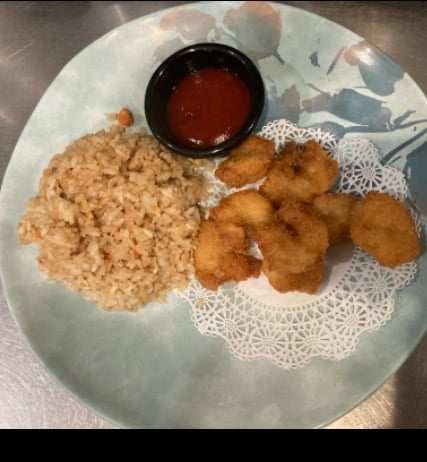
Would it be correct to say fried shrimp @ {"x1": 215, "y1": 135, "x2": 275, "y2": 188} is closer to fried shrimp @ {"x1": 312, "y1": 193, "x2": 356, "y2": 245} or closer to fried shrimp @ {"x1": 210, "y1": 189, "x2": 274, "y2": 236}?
fried shrimp @ {"x1": 210, "y1": 189, "x2": 274, "y2": 236}

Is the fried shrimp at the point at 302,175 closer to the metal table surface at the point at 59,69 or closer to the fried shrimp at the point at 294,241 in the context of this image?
the fried shrimp at the point at 294,241

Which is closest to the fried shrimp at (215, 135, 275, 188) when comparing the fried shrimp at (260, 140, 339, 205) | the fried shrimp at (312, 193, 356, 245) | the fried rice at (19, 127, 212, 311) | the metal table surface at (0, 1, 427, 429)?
the fried shrimp at (260, 140, 339, 205)

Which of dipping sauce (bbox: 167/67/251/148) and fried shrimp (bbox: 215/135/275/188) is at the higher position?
dipping sauce (bbox: 167/67/251/148)

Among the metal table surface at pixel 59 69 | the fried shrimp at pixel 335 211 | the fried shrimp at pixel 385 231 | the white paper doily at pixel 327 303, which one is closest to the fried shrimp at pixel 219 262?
the white paper doily at pixel 327 303

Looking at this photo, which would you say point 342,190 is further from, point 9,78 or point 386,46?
point 9,78

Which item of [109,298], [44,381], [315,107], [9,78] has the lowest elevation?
[44,381]

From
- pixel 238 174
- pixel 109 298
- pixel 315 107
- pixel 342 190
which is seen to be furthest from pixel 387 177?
pixel 109 298

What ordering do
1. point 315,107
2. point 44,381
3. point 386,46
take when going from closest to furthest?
point 315,107 → point 44,381 → point 386,46
